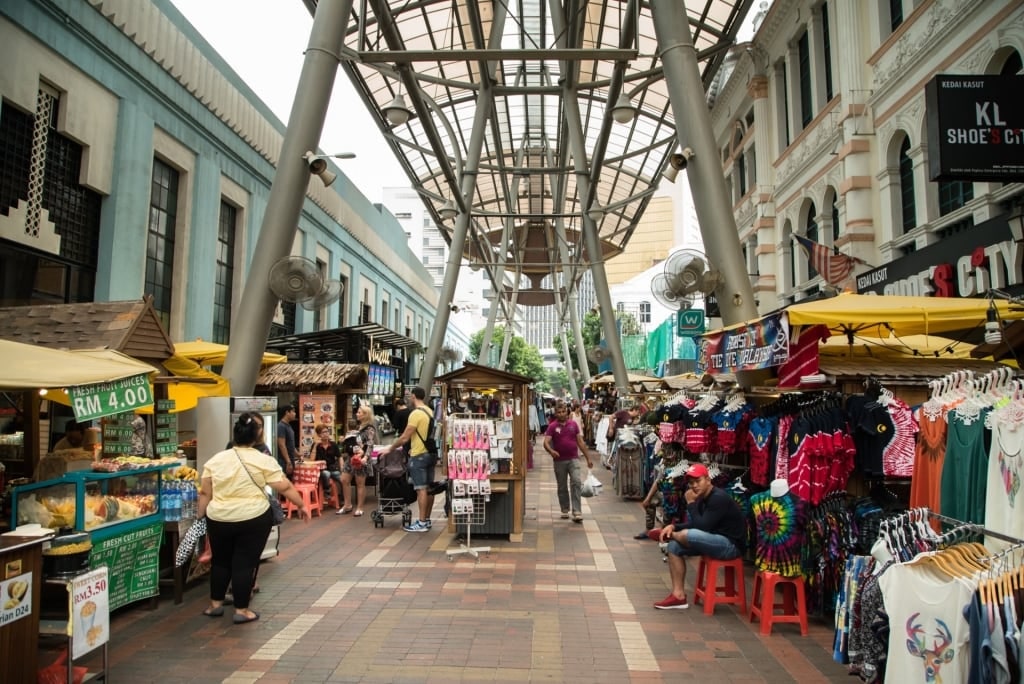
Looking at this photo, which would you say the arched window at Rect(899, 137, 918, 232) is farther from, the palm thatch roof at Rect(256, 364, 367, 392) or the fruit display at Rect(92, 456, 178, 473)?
the fruit display at Rect(92, 456, 178, 473)

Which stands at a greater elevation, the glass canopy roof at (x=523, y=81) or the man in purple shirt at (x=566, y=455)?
the glass canopy roof at (x=523, y=81)

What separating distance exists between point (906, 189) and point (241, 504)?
12.8 metres

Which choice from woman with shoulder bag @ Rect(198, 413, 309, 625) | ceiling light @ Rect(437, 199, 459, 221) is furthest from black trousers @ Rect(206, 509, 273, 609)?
ceiling light @ Rect(437, 199, 459, 221)

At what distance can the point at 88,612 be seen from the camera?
3988mm

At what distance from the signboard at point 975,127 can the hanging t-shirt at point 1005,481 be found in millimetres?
4586

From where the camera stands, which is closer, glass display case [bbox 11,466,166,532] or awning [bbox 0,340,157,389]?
awning [bbox 0,340,157,389]

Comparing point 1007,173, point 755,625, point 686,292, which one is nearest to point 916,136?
point 1007,173

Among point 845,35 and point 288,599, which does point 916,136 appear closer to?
point 845,35

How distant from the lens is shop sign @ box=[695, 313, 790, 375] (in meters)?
5.97

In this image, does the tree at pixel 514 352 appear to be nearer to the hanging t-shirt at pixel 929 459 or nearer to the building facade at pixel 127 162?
the building facade at pixel 127 162

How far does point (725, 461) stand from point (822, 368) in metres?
1.96

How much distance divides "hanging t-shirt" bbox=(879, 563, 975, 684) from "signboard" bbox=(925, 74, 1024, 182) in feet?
18.0

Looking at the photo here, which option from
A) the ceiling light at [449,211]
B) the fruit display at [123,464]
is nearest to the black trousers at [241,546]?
the fruit display at [123,464]

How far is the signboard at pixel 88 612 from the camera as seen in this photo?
385 cm
